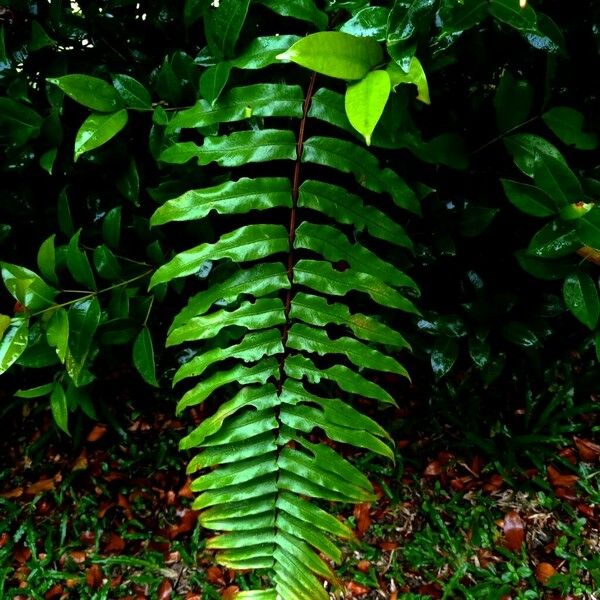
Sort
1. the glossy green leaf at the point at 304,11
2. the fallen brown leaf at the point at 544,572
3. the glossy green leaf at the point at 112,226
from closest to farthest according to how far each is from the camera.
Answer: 1. the glossy green leaf at the point at 304,11
2. the glossy green leaf at the point at 112,226
3. the fallen brown leaf at the point at 544,572

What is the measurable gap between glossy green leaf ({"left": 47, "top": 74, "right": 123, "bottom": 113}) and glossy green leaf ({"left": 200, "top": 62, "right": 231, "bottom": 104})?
283 mm

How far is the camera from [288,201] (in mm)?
1410

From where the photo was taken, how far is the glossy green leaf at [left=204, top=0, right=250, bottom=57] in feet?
4.48

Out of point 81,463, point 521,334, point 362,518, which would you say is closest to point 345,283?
point 521,334

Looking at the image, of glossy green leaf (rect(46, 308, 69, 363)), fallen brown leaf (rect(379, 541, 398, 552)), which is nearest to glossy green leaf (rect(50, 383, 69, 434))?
glossy green leaf (rect(46, 308, 69, 363))

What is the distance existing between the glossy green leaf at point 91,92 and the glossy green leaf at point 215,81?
283mm

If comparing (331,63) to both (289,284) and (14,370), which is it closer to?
(289,284)

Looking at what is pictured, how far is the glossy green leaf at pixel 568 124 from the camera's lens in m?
1.55

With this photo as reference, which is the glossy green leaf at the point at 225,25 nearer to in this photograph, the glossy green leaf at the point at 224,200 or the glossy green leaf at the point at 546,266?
the glossy green leaf at the point at 224,200

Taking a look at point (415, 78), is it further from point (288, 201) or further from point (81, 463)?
point (81, 463)

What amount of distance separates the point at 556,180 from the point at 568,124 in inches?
8.2

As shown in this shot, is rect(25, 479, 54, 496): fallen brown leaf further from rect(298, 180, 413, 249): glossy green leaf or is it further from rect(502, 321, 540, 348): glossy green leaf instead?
rect(502, 321, 540, 348): glossy green leaf

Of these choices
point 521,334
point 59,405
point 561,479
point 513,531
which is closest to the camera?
point 59,405

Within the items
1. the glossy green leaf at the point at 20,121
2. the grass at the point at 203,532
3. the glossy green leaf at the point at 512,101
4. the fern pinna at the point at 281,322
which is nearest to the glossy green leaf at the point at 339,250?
the fern pinna at the point at 281,322
